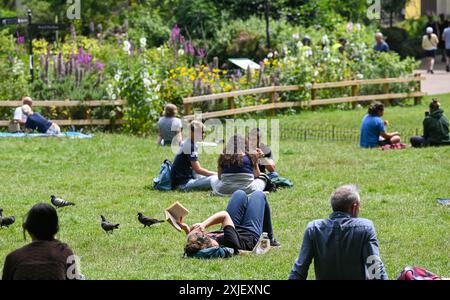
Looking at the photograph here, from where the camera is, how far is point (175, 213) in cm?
1202

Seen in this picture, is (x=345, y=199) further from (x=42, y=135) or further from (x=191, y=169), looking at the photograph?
(x=42, y=135)

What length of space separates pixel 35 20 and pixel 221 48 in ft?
25.6

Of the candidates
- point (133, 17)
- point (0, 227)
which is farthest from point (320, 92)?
point (0, 227)

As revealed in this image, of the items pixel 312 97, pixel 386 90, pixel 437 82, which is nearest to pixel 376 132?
pixel 312 97

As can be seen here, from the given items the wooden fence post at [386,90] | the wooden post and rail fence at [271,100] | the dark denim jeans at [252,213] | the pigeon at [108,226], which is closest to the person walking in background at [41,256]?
the dark denim jeans at [252,213]

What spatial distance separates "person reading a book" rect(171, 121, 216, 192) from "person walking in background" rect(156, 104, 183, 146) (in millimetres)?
3555

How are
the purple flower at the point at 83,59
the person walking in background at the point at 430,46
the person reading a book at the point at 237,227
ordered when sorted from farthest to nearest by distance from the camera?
the person walking in background at the point at 430,46 → the purple flower at the point at 83,59 → the person reading a book at the point at 237,227

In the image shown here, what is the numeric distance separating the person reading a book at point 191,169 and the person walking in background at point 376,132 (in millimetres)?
5510

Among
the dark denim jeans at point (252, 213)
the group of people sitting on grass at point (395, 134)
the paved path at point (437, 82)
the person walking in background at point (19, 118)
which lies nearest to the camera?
the dark denim jeans at point (252, 213)

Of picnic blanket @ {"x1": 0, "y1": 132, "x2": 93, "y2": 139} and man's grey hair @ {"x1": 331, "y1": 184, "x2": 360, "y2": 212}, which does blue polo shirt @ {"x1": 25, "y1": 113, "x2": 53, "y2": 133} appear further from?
man's grey hair @ {"x1": 331, "y1": 184, "x2": 360, "y2": 212}

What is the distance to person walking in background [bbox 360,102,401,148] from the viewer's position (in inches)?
805

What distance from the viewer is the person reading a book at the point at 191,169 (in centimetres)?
1562

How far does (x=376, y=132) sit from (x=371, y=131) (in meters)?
0.10

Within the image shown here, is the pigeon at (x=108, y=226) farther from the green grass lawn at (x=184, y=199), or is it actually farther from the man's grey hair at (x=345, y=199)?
the man's grey hair at (x=345, y=199)
